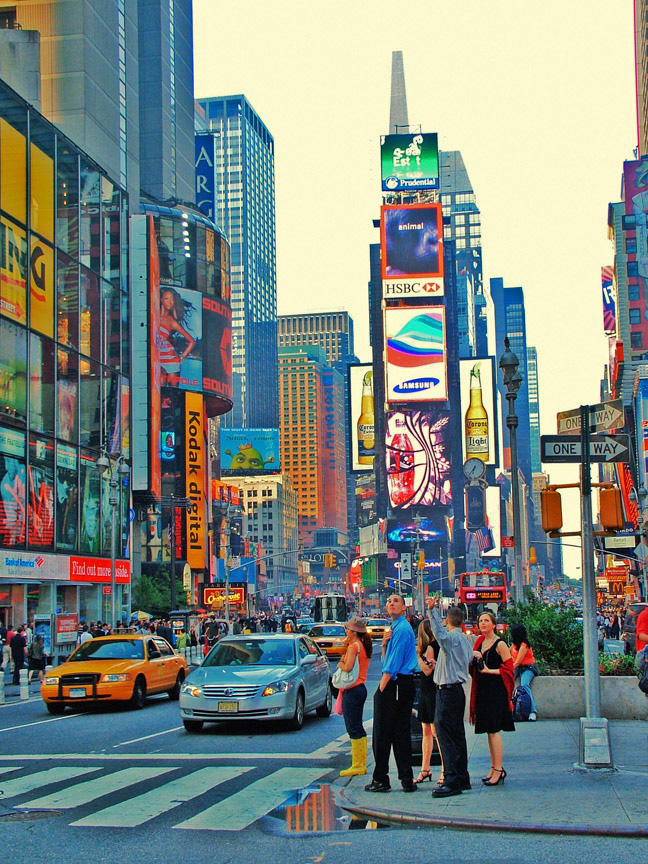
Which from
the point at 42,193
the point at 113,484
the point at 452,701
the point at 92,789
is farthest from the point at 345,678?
the point at 42,193

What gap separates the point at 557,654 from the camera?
17.8 metres

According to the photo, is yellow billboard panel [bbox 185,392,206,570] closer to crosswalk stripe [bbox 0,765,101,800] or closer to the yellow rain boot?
crosswalk stripe [bbox 0,765,101,800]

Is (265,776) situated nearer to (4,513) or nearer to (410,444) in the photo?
(4,513)

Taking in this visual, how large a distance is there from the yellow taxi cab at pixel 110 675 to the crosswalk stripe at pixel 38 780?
764 cm

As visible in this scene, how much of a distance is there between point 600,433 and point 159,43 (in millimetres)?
121262

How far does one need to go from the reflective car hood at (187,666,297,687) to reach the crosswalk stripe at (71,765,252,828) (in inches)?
147

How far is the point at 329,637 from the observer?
36.7m

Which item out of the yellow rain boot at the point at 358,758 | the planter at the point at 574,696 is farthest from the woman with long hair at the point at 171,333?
the yellow rain boot at the point at 358,758

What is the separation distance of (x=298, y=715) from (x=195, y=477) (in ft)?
294

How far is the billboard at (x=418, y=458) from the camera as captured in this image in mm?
155750

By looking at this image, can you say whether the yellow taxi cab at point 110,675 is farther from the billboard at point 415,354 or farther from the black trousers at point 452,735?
the billboard at point 415,354

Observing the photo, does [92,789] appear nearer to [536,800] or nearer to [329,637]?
[536,800]

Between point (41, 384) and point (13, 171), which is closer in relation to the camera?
point (13, 171)

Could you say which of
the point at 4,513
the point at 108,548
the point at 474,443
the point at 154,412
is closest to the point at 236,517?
the point at 474,443
